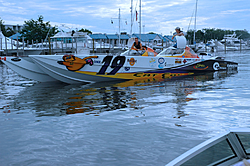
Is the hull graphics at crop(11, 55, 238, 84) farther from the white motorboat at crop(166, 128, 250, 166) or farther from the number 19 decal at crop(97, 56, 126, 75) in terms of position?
the white motorboat at crop(166, 128, 250, 166)

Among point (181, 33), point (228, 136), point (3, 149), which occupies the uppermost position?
point (181, 33)

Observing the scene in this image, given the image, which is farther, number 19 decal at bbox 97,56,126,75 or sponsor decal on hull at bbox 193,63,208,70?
sponsor decal on hull at bbox 193,63,208,70

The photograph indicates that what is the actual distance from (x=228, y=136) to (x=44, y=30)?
1835 inches

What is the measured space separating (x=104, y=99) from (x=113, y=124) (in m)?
2.87

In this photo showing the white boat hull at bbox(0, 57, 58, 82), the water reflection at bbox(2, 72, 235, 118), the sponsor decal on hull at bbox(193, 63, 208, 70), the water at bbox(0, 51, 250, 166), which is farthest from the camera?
the sponsor decal on hull at bbox(193, 63, 208, 70)

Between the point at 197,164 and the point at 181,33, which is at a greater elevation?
the point at 181,33

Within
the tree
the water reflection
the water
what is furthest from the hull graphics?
the tree

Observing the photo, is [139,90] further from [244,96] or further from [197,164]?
[197,164]

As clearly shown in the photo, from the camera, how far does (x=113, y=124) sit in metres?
5.55

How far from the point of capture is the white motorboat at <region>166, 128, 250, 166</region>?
2094 millimetres

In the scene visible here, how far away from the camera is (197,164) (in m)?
2.05

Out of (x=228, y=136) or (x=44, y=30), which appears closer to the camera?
(x=228, y=136)

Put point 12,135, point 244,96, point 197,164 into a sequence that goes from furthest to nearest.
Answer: point 244,96 < point 12,135 < point 197,164

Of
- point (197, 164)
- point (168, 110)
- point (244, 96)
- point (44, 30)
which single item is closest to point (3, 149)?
point (197, 164)
